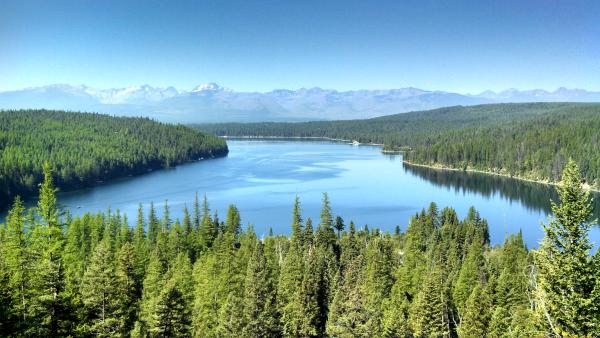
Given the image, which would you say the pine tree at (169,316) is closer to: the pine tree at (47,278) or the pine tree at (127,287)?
the pine tree at (127,287)

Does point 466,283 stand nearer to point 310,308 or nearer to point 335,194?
Answer: point 310,308

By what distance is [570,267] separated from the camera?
14203 millimetres

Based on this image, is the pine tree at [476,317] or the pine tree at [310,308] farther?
the pine tree at [310,308]

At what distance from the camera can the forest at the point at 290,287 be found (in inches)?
583

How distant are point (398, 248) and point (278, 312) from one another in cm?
3773

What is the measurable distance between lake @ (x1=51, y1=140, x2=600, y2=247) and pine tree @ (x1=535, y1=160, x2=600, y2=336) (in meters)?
67.6

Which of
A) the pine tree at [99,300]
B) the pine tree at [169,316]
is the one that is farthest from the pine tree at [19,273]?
the pine tree at [169,316]

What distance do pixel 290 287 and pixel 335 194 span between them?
82.0 m

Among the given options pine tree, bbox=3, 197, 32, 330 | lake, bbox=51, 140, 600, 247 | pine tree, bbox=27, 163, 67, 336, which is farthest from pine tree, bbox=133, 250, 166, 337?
lake, bbox=51, 140, 600, 247

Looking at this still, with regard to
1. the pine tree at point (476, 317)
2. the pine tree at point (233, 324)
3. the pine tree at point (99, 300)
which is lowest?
the pine tree at point (476, 317)

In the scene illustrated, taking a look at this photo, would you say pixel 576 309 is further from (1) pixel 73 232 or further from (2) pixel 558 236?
(1) pixel 73 232

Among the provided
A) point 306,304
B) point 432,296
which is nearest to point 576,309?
point 432,296

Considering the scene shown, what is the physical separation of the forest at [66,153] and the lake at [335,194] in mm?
6462

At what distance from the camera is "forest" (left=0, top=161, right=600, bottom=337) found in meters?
14.8
